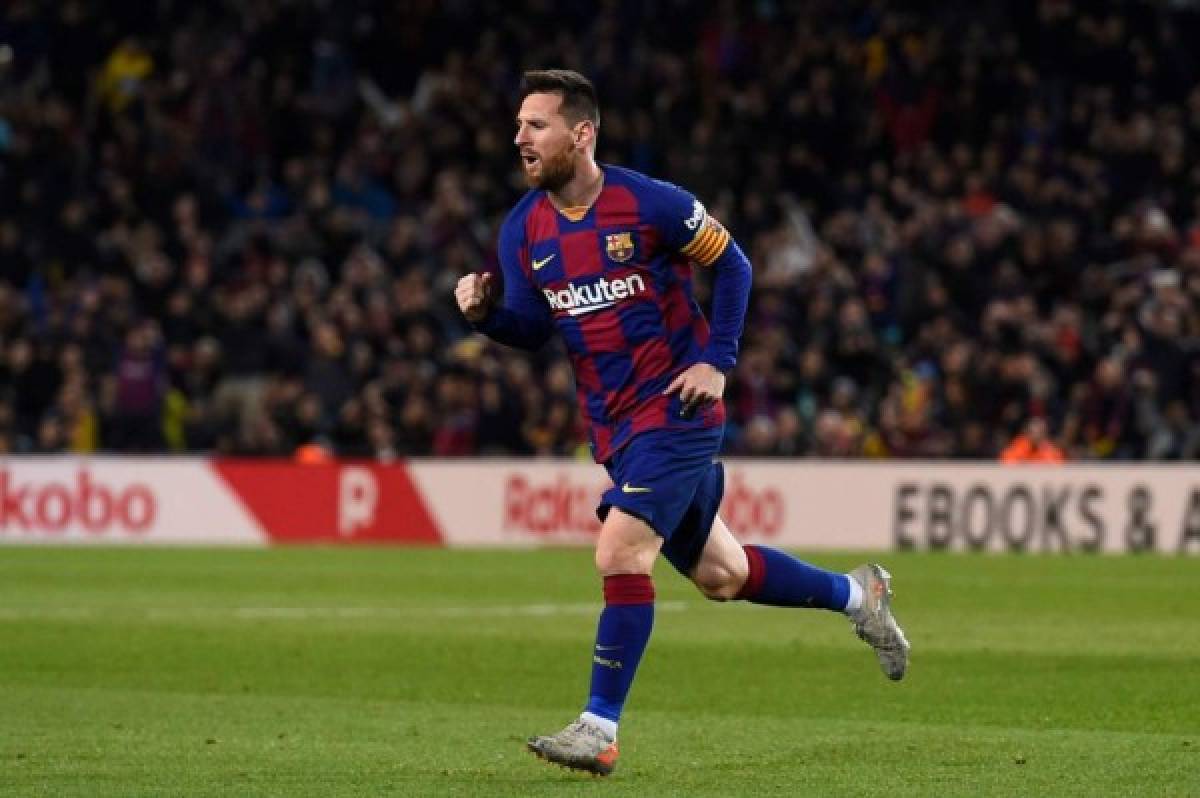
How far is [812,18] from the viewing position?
28.2 m

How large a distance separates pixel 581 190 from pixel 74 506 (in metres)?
16.7

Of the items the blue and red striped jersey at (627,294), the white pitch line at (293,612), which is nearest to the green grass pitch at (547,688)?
the white pitch line at (293,612)

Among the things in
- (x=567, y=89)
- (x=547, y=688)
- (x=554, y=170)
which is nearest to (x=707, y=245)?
(x=554, y=170)

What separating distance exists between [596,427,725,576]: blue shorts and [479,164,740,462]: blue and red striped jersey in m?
0.04

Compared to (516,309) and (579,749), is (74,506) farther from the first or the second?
(579,749)

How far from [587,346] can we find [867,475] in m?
15.7

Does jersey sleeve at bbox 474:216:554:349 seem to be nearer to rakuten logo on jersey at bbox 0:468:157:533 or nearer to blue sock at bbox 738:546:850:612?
blue sock at bbox 738:546:850:612

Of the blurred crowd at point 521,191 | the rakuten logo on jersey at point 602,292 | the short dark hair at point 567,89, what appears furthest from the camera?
the blurred crowd at point 521,191

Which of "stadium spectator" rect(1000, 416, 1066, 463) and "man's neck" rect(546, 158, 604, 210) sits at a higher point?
"man's neck" rect(546, 158, 604, 210)

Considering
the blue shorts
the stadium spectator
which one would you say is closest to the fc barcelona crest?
the blue shorts

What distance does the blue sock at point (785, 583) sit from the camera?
8547mm

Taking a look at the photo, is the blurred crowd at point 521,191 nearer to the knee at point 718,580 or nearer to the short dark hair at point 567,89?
the knee at point 718,580

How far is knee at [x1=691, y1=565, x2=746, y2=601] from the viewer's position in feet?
27.7

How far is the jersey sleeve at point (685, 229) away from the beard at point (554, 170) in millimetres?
291
